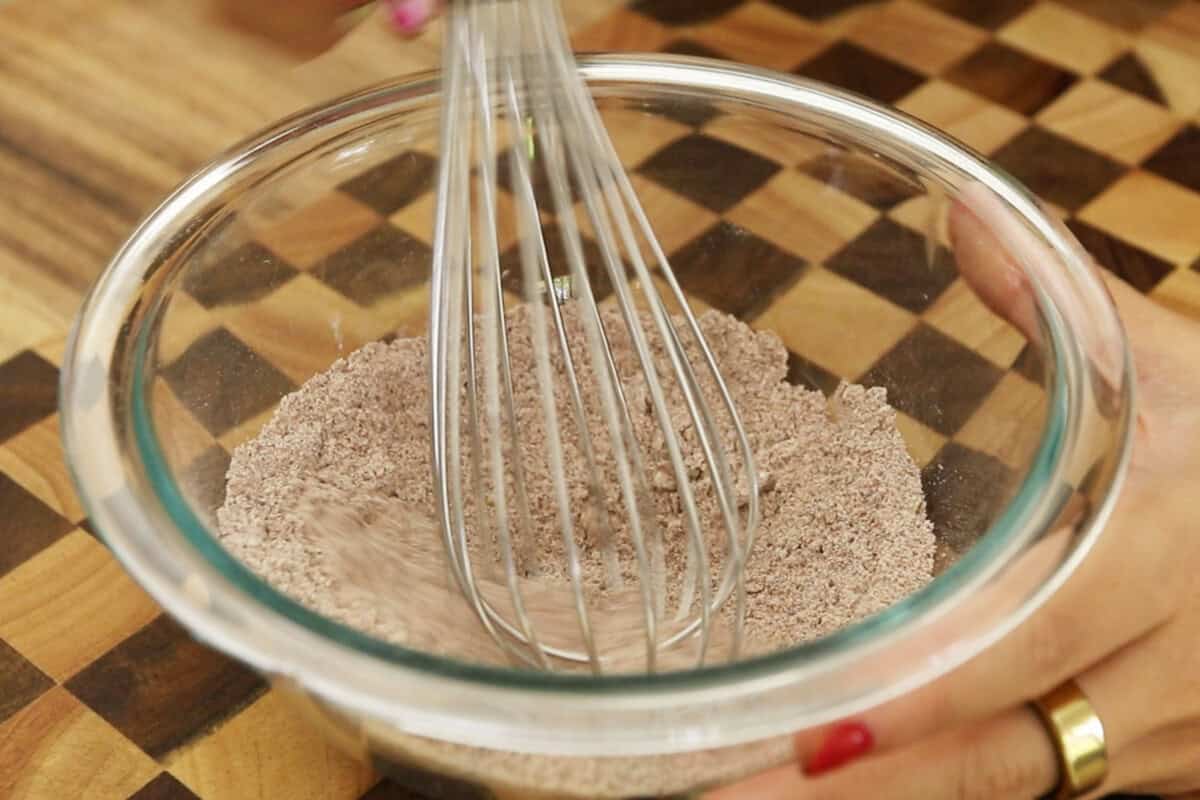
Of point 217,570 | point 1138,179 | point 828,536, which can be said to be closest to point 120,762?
point 217,570

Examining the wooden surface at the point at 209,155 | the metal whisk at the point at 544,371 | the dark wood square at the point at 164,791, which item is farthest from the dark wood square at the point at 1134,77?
the dark wood square at the point at 164,791

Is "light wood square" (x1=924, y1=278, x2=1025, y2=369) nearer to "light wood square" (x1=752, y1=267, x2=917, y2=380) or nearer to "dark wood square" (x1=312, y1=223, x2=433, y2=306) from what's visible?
"light wood square" (x1=752, y1=267, x2=917, y2=380)

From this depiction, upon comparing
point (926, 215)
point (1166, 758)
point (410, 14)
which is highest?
point (410, 14)

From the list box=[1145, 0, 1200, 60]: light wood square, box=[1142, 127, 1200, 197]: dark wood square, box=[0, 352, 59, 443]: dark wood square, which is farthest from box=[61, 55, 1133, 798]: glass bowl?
box=[1145, 0, 1200, 60]: light wood square

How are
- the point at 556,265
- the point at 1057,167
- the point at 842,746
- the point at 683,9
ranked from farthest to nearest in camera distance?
the point at 683,9 < the point at 1057,167 < the point at 556,265 < the point at 842,746

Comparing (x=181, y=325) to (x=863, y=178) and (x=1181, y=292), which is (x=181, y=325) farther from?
(x=1181, y=292)

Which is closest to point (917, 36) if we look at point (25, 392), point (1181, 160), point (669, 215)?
point (1181, 160)
